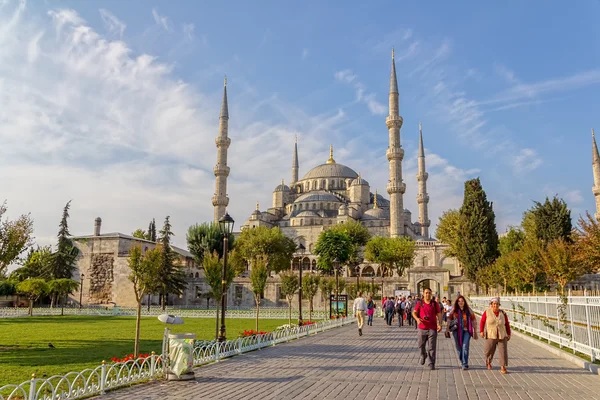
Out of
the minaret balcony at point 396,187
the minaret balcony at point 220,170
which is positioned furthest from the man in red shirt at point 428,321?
the minaret balcony at point 220,170

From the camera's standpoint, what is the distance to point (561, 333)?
10.2m

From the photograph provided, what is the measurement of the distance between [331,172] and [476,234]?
146ft

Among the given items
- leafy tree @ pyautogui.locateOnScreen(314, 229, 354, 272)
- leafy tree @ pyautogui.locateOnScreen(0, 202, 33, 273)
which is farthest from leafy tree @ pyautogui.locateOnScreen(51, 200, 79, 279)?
leafy tree @ pyautogui.locateOnScreen(0, 202, 33, 273)

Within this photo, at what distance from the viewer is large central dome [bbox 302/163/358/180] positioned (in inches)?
2943

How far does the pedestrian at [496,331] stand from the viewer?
762cm

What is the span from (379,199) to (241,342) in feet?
210

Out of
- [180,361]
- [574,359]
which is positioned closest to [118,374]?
[180,361]

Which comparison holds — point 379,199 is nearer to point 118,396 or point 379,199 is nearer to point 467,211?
point 467,211

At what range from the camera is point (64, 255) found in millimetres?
41031

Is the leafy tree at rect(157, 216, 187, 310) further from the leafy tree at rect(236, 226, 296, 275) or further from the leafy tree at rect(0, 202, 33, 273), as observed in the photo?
the leafy tree at rect(0, 202, 33, 273)

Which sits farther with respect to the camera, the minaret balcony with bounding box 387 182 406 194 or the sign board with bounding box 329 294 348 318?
the minaret balcony with bounding box 387 182 406 194

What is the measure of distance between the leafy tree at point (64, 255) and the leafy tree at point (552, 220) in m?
36.1

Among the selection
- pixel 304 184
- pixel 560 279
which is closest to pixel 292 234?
pixel 304 184

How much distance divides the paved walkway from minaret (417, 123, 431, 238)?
166ft
